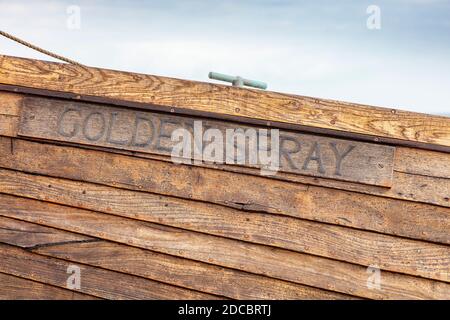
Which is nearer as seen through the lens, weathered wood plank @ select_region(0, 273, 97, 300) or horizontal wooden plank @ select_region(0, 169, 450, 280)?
horizontal wooden plank @ select_region(0, 169, 450, 280)

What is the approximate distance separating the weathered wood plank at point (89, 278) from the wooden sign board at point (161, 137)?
2.93 feet

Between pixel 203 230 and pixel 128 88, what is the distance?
1066 millimetres

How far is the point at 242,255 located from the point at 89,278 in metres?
1.13

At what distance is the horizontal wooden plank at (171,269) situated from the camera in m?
4.53

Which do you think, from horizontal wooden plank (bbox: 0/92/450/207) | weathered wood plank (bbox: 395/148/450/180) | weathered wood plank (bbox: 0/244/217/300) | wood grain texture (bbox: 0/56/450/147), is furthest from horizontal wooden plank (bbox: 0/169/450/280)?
wood grain texture (bbox: 0/56/450/147)

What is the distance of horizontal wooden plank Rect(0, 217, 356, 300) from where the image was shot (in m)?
4.53

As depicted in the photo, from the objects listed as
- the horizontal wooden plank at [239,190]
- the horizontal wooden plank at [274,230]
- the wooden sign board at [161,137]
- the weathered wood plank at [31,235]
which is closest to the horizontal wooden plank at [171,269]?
the weathered wood plank at [31,235]

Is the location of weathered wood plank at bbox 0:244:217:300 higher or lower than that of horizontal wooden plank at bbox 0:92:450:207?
lower

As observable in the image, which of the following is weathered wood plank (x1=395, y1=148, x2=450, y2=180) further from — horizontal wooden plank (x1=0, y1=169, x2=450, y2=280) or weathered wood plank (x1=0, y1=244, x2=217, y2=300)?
weathered wood plank (x1=0, y1=244, x2=217, y2=300)

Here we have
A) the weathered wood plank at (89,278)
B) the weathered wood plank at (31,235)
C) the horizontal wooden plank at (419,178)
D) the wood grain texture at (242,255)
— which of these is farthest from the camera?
the weathered wood plank at (31,235)

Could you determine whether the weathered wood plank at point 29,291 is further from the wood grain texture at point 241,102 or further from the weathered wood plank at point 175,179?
the wood grain texture at point 241,102

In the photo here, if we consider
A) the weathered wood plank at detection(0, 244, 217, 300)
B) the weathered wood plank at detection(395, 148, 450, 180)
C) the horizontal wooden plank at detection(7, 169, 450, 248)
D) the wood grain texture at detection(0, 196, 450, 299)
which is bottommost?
the weathered wood plank at detection(0, 244, 217, 300)

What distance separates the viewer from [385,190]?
4.29m
